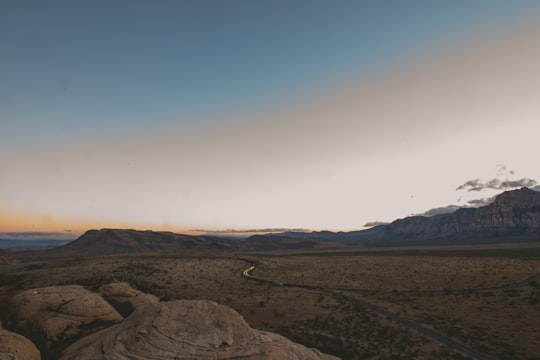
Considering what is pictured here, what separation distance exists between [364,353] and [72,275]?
49171 mm

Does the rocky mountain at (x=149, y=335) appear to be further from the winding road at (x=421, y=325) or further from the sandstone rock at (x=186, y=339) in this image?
the winding road at (x=421, y=325)

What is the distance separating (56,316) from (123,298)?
5656 millimetres

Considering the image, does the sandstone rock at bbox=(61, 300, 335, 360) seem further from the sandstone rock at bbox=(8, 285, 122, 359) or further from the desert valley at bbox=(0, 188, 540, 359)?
the sandstone rock at bbox=(8, 285, 122, 359)

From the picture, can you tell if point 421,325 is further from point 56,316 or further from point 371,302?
point 56,316

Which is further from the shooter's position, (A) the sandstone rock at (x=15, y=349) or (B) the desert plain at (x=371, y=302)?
(B) the desert plain at (x=371, y=302)

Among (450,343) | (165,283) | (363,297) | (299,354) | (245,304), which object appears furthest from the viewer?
(165,283)

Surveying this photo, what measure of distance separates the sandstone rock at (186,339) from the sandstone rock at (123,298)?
7.93 meters

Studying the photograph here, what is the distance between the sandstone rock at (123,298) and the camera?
22.2 m

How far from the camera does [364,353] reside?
22.4m

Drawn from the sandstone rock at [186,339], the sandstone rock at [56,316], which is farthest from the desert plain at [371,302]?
the sandstone rock at [186,339]

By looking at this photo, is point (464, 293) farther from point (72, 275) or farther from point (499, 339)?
point (72, 275)

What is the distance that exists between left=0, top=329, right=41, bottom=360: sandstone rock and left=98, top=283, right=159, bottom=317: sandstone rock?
6980 millimetres

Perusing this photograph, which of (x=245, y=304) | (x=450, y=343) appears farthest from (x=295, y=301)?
(x=450, y=343)

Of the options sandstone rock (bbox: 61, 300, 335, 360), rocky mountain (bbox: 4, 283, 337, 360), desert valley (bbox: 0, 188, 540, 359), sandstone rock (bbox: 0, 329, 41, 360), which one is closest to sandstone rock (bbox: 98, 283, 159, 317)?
desert valley (bbox: 0, 188, 540, 359)
